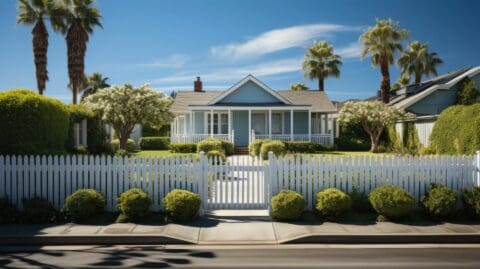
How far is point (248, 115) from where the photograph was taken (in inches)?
1336

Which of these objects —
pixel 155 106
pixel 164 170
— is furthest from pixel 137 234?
pixel 155 106

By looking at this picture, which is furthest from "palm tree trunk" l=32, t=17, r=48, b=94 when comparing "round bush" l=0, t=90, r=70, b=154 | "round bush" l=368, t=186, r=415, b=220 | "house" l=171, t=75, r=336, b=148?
"round bush" l=368, t=186, r=415, b=220

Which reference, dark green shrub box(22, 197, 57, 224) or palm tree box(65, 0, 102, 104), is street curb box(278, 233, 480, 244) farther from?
palm tree box(65, 0, 102, 104)

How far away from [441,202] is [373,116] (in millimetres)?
21098

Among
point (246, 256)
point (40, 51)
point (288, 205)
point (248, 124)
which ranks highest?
point (40, 51)

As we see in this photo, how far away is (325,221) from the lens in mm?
9445

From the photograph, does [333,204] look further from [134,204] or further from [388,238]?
[134,204]

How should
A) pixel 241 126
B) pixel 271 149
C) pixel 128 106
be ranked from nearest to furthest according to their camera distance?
pixel 271 149 → pixel 128 106 → pixel 241 126

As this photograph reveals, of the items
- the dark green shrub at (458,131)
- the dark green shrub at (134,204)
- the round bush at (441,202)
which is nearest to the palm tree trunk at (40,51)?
the dark green shrub at (134,204)

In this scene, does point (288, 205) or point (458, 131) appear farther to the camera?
Answer: point (458, 131)

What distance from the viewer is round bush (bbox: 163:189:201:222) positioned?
30.2 ft

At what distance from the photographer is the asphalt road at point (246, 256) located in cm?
678

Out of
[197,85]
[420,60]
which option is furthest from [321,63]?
[197,85]

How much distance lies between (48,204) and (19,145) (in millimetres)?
2243
